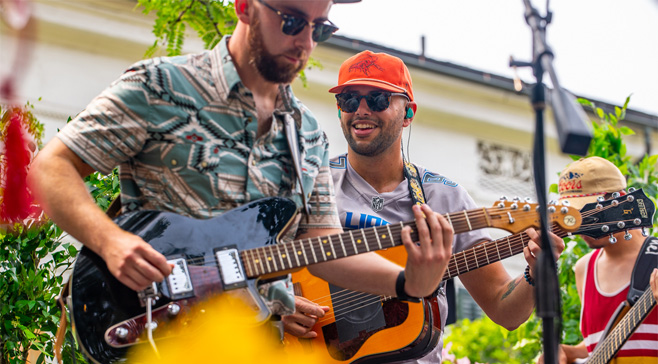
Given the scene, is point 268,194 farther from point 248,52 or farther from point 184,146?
point 248,52

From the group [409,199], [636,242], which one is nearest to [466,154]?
[636,242]

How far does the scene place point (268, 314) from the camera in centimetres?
251

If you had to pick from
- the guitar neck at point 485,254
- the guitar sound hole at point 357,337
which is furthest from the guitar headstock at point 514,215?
the guitar sound hole at point 357,337

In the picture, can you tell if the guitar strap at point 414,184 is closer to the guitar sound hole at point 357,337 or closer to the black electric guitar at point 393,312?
the black electric guitar at point 393,312

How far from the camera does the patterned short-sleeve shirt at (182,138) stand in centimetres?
243

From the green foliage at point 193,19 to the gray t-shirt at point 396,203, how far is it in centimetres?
174

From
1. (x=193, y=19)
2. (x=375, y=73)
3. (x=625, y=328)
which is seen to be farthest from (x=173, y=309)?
(x=193, y=19)

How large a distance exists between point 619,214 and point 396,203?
106cm

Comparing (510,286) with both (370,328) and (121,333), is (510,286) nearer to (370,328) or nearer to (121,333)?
(370,328)

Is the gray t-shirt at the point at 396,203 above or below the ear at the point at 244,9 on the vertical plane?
below

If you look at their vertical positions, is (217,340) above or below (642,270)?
below

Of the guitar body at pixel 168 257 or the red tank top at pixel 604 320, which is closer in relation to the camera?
the guitar body at pixel 168 257

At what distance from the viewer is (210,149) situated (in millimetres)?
2551

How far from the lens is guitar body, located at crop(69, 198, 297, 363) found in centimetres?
234
